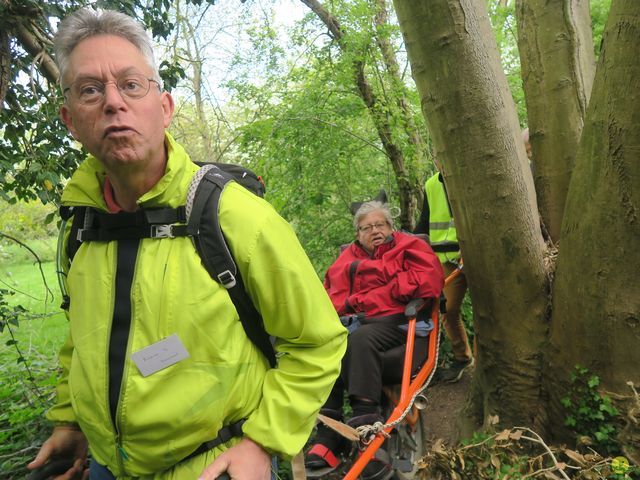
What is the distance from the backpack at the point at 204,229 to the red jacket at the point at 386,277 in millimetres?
2301

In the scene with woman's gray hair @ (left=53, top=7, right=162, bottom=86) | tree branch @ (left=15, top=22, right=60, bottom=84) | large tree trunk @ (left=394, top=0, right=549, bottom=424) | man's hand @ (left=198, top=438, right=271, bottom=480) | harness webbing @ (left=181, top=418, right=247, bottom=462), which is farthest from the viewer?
tree branch @ (left=15, top=22, right=60, bottom=84)

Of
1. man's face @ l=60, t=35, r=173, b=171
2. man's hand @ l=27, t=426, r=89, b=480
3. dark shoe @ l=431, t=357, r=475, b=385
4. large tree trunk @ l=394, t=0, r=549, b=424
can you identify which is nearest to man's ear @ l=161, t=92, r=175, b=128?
man's face @ l=60, t=35, r=173, b=171

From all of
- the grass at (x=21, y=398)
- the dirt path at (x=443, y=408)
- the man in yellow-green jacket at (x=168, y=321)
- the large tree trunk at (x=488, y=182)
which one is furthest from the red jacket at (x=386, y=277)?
the man in yellow-green jacket at (x=168, y=321)

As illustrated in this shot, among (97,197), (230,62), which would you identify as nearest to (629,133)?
(97,197)

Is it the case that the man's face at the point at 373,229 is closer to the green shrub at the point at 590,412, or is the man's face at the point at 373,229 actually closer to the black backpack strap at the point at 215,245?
the green shrub at the point at 590,412

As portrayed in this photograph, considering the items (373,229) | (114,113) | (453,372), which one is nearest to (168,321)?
(114,113)

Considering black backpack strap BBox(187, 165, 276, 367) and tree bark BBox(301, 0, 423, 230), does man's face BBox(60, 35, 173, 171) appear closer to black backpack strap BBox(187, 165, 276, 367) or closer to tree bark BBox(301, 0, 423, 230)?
black backpack strap BBox(187, 165, 276, 367)

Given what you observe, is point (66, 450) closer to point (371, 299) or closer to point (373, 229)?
point (371, 299)

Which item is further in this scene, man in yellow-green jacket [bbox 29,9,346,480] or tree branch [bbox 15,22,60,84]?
tree branch [bbox 15,22,60,84]

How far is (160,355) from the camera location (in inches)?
48.1

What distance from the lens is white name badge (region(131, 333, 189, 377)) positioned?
1.21 meters

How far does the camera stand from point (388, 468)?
9.32ft

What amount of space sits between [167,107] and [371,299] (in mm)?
2440

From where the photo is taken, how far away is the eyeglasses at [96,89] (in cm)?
137
